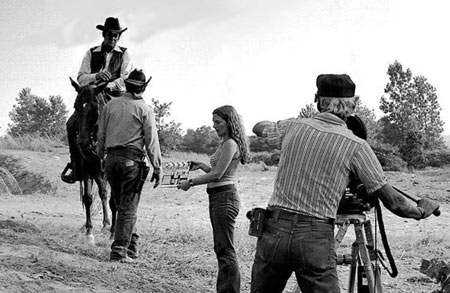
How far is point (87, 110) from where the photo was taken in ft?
28.9

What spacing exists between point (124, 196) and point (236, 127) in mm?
1944

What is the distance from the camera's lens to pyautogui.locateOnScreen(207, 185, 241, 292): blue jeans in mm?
5371

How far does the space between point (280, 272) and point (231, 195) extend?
1982mm

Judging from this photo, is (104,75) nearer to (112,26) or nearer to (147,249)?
(112,26)

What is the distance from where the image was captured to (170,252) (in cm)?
777

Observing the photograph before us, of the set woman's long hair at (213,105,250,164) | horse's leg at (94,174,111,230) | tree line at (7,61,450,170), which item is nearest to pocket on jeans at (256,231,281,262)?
woman's long hair at (213,105,250,164)

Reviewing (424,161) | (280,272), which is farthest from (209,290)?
(424,161)

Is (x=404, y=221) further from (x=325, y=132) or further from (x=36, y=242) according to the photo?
(x=325, y=132)

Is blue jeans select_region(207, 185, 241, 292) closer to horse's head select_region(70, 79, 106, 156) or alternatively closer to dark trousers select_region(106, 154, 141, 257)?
dark trousers select_region(106, 154, 141, 257)

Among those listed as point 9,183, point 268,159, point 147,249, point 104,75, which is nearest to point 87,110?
point 104,75

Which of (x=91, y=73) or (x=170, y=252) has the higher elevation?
(x=91, y=73)

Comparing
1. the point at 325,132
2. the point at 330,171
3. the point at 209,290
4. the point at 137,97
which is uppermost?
the point at 137,97

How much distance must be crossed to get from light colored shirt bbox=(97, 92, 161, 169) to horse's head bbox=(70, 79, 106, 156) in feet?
6.09

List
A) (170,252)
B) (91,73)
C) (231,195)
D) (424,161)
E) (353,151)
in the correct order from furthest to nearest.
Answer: (424,161) < (91,73) < (170,252) < (231,195) < (353,151)
